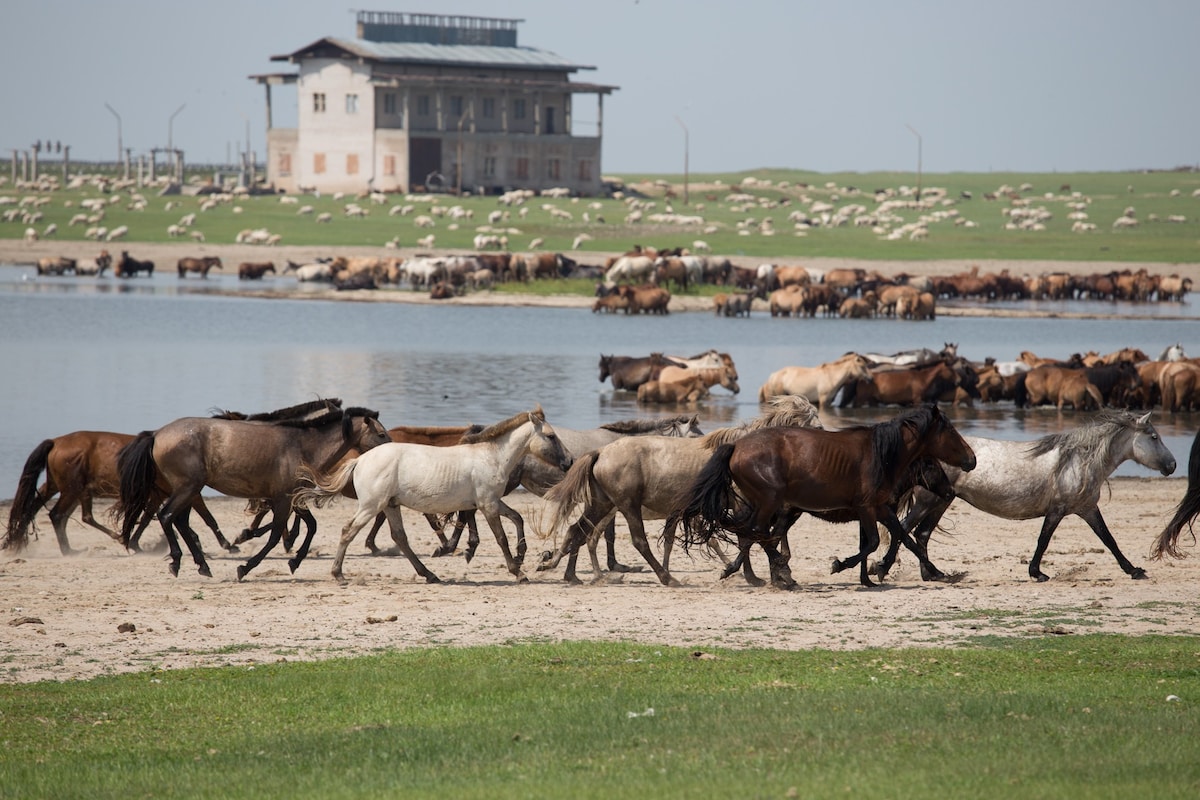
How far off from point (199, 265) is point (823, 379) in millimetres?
42470

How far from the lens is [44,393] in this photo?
29.0 m

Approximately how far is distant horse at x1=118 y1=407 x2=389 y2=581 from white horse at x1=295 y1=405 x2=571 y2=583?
1.12ft

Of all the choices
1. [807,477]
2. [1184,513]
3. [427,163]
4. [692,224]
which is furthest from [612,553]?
[427,163]

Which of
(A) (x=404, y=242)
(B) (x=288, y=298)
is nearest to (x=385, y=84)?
(A) (x=404, y=242)

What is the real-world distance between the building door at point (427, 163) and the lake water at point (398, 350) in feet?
95.1

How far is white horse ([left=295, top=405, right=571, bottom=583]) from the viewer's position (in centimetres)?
1255

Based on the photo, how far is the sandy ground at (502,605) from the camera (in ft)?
32.7

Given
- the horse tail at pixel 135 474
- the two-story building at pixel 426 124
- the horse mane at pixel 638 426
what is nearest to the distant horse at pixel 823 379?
the horse mane at pixel 638 426

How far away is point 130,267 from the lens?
65.2 metres

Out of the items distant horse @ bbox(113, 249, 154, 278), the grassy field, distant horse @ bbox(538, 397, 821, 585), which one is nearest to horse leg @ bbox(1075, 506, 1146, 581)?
distant horse @ bbox(538, 397, 821, 585)

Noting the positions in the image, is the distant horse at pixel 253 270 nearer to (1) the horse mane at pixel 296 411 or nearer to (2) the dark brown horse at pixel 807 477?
(1) the horse mane at pixel 296 411

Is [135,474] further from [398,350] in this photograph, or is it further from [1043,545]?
[398,350]

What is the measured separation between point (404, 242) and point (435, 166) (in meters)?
21.1

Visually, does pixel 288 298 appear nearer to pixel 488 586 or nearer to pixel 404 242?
pixel 404 242
